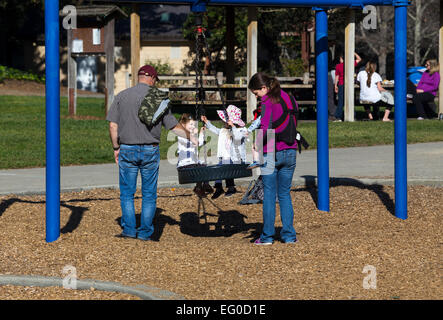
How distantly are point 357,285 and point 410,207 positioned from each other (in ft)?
12.4

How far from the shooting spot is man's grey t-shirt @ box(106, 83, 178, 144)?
7.90 metres

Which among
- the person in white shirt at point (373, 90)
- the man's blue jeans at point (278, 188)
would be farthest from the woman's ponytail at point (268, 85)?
the person in white shirt at point (373, 90)

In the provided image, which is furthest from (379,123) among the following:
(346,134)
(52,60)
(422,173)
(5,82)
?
(5,82)

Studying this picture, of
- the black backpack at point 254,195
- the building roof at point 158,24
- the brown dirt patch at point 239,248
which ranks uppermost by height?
the building roof at point 158,24

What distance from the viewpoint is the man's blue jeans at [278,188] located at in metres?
7.81

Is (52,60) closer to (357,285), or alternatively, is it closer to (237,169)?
(237,169)

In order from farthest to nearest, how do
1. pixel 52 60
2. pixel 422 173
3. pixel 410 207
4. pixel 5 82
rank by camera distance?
pixel 5 82
pixel 422 173
pixel 410 207
pixel 52 60

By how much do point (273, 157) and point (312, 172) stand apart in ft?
15.0

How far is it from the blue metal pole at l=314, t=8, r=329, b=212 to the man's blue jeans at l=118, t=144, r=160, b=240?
216 centimetres

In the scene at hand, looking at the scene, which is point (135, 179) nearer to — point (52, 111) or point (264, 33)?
point (52, 111)

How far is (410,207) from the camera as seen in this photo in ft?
32.2

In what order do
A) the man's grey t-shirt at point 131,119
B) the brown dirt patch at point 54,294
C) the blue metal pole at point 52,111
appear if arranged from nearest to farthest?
1. the brown dirt patch at point 54,294
2. the blue metal pole at point 52,111
3. the man's grey t-shirt at point 131,119

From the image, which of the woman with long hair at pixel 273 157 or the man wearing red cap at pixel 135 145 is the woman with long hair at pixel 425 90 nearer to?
the woman with long hair at pixel 273 157

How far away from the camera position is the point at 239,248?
7609mm
